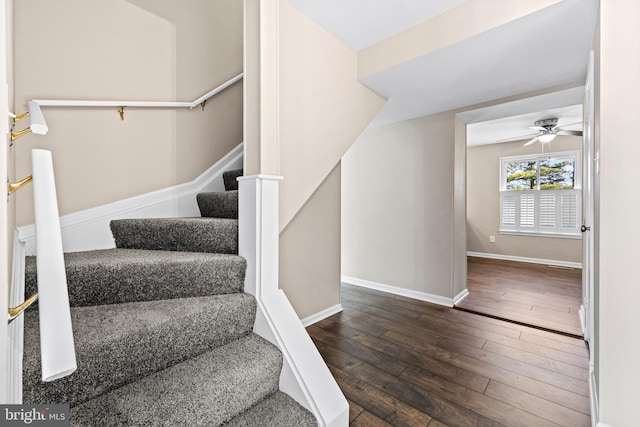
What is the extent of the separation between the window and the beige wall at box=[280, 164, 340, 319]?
174 inches

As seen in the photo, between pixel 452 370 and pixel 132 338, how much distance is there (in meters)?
1.92

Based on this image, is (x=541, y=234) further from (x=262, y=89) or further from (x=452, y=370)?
(x=262, y=89)

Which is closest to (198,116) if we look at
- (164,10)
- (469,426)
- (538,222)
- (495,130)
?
(164,10)

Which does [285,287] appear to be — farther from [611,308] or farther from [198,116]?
[611,308]

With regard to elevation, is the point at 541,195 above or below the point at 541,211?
above

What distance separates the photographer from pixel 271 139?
158cm

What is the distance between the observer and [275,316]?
4.60 ft

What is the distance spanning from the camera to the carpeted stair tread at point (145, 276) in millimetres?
1239

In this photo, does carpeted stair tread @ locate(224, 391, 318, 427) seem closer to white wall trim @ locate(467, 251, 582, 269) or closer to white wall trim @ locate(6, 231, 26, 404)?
white wall trim @ locate(6, 231, 26, 404)

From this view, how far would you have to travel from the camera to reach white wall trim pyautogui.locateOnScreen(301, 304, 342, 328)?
2.71 meters

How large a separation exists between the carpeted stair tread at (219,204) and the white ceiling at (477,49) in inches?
50.7

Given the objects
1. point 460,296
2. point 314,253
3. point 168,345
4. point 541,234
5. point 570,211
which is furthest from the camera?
point 541,234

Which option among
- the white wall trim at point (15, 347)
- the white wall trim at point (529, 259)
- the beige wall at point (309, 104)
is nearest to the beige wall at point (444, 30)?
the beige wall at point (309, 104)
